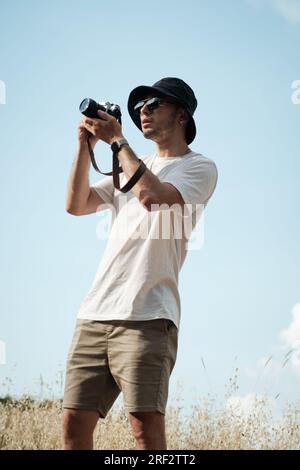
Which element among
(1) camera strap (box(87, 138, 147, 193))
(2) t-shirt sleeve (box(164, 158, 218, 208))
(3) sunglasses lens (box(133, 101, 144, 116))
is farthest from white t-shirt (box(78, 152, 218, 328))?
(3) sunglasses lens (box(133, 101, 144, 116))

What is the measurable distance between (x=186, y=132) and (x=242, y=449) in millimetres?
2732

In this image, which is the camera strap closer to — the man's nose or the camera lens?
the camera lens

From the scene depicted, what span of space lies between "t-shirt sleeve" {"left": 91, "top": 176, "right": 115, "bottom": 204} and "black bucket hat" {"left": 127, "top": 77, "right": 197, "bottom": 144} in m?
0.52

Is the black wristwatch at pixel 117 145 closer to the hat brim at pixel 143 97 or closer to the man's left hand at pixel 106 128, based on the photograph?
the man's left hand at pixel 106 128

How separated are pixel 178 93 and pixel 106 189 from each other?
0.68 metres

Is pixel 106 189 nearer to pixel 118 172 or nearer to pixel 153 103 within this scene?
pixel 118 172

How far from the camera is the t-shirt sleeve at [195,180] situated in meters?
3.16

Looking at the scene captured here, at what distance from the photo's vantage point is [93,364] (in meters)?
3.07

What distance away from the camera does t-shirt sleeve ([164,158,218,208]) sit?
10.4ft

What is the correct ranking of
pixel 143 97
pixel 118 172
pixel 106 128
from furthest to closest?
pixel 143 97 < pixel 118 172 < pixel 106 128

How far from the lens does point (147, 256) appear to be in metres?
3.07

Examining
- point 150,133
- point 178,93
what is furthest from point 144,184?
point 178,93
